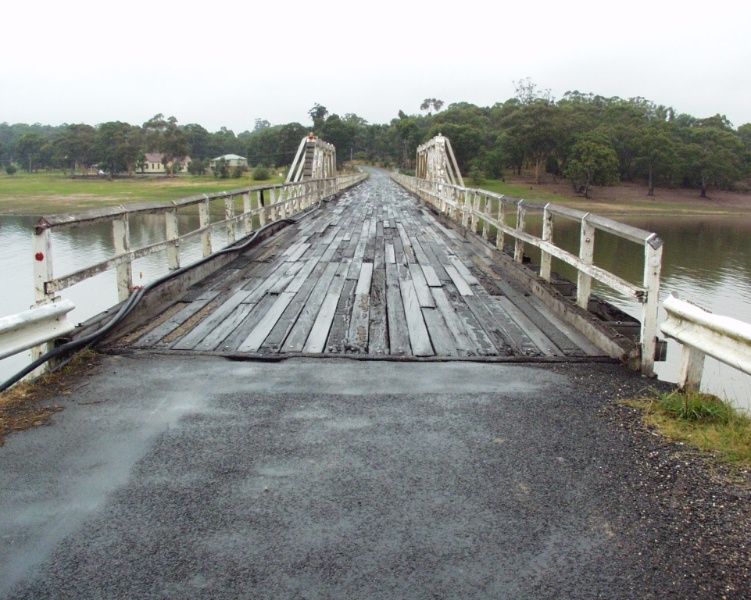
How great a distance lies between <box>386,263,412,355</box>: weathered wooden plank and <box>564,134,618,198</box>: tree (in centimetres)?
5988

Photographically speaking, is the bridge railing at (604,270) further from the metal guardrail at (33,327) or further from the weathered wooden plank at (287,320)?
the metal guardrail at (33,327)

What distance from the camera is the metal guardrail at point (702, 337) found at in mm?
3238

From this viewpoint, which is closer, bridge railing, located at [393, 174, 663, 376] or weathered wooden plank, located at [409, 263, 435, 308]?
bridge railing, located at [393, 174, 663, 376]

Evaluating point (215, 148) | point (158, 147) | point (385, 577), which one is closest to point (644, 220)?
point (385, 577)

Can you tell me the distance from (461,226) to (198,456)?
11802 mm

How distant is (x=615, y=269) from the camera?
19641 millimetres

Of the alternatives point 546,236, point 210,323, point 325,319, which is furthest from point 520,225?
point 210,323

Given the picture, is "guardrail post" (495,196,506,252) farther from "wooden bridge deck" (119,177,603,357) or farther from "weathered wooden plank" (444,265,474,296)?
"weathered wooden plank" (444,265,474,296)

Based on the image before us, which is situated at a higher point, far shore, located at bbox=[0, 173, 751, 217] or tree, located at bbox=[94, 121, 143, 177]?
tree, located at bbox=[94, 121, 143, 177]

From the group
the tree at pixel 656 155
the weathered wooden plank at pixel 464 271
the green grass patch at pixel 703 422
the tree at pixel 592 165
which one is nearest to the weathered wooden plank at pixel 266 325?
the weathered wooden plank at pixel 464 271

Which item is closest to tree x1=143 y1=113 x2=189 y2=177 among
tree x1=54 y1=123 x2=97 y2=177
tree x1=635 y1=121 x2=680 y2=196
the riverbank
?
tree x1=54 y1=123 x2=97 y2=177

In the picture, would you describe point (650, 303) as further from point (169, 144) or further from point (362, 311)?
point (169, 144)

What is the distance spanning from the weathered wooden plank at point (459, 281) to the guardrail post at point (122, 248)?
140 inches

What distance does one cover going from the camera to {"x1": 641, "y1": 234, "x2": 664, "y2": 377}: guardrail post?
418 cm
